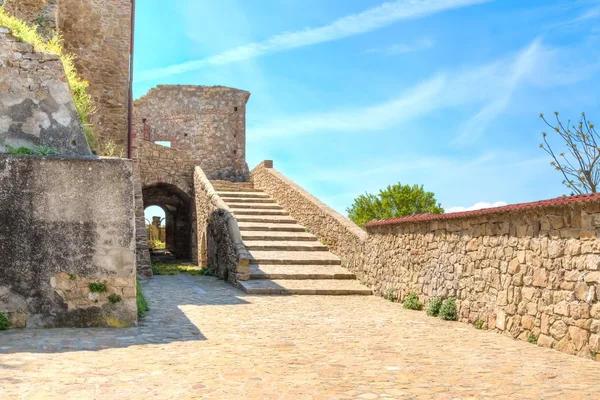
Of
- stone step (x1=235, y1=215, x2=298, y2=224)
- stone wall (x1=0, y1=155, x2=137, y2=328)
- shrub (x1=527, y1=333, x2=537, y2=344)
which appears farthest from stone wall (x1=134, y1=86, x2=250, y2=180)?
shrub (x1=527, y1=333, x2=537, y2=344)

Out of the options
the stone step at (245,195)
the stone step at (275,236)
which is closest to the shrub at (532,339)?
the stone step at (275,236)

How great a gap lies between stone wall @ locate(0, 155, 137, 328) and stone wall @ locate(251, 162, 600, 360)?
4.39 m

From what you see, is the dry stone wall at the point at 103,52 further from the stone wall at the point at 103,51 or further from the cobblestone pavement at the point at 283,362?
the cobblestone pavement at the point at 283,362

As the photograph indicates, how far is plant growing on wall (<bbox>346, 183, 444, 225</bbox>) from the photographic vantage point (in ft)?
76.6

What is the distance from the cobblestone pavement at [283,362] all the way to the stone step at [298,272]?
3501 mm

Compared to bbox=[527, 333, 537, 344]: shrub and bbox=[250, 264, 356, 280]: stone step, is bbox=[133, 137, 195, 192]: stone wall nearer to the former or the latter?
bbox=[250, 264, 356, 280]: stone step

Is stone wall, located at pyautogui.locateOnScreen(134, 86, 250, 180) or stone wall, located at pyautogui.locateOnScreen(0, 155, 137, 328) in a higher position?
stone wall, located at pyautogui.locateOnScreen(134, 86, 250, 180)

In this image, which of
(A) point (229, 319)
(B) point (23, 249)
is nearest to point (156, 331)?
(A) point (229, 319)

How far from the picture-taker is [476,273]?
24.4 ft

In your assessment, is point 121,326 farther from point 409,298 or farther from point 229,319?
point 409,298

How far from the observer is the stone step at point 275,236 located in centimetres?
1355

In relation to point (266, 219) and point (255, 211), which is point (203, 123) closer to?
point (255, 211)

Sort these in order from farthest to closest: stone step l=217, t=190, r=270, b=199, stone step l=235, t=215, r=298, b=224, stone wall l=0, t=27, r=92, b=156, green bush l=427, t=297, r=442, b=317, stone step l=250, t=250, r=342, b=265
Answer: stone step l=217, t=190, r=270, b=199 < stone step l=235, t=215, r=298, b=224 < stone step l=250, t=250, r=342, b=265 < green bush l=427, t=297, r=442, b=317 < stone wall l=0, t=27, r=92, b=156

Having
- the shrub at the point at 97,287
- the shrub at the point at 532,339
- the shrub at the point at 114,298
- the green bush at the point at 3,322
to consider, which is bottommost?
the shrub at the point at 532,339
